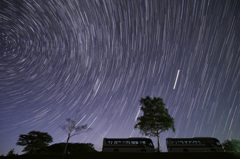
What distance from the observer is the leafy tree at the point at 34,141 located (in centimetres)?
3921

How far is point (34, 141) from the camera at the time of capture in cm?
4034

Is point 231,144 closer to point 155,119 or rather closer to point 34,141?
point 155,119

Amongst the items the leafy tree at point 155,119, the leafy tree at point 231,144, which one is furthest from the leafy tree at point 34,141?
the leafy tree at point 231,144

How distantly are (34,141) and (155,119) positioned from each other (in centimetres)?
4499

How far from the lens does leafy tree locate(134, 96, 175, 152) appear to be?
24.8m

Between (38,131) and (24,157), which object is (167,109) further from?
(38,131)

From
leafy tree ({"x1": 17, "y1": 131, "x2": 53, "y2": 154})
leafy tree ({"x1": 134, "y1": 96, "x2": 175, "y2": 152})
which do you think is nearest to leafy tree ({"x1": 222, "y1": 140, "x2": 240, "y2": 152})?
leafy tree ({"x1": 134, "y1": 96, "x2": 175, "y2": 152})

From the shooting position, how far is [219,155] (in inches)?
656

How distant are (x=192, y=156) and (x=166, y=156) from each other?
3840 mm

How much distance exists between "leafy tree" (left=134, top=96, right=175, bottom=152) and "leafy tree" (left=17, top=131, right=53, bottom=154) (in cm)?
3757

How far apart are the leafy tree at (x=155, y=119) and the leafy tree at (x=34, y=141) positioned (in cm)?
3757

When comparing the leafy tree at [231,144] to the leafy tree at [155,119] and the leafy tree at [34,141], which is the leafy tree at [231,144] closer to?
the leafy tree at [155,119]

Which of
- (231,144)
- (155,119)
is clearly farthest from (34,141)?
(231,144)

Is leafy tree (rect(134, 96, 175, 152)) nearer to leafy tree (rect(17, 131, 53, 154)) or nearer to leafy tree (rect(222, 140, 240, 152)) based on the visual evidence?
leafy tree (rect(17, 131, 53, 154))
